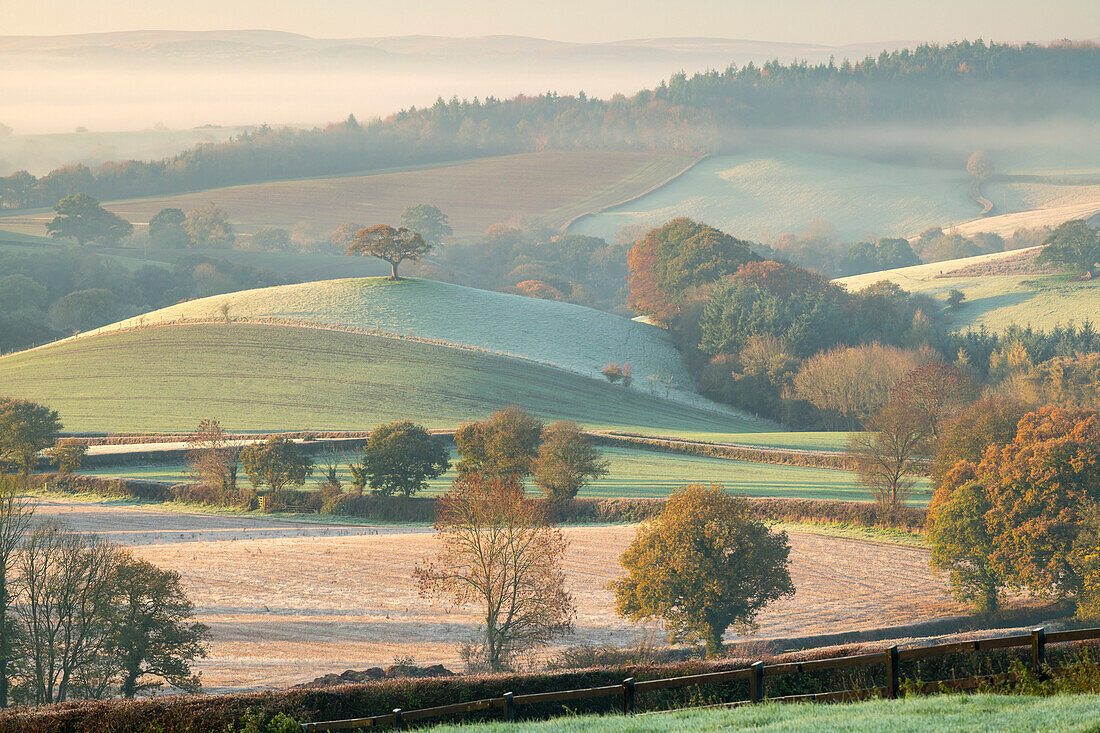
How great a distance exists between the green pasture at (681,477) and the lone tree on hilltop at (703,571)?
→ 20630 millimetres

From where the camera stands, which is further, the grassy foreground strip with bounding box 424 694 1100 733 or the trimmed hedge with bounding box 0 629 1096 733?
the trimmed hedge with bounding box 0 629 1096 733

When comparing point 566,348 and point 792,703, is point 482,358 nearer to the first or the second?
point 566,348

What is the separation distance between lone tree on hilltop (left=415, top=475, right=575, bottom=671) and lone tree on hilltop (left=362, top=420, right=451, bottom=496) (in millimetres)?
20645

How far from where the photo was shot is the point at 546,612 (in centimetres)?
3728

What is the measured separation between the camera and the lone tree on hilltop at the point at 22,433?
68500 mm

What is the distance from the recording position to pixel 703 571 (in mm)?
38344

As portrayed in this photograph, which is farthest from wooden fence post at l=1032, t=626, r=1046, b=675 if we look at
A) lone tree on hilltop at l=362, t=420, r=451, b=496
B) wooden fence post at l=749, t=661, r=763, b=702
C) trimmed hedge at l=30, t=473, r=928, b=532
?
lone tree on hilltop at l=362, t=420, r=451, b=496

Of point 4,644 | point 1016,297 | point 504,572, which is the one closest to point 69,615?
point 4,644

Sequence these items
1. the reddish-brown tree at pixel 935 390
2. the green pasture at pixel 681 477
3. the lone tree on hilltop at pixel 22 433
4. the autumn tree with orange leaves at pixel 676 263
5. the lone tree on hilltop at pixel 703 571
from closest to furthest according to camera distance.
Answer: the lone tree on hilltop at pixel 703 571, the green pasture at pixel 681 477, the lone tree on hilltop at pixel 22 433, the reddish-brown tree at pixel 935 390, the autumn tree with orange leaves at pixel 676 263

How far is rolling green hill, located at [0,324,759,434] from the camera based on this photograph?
86500 millimetres

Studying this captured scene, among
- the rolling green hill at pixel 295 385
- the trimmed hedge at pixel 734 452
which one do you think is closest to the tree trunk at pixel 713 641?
the trimmed hedge at pixel 734 452

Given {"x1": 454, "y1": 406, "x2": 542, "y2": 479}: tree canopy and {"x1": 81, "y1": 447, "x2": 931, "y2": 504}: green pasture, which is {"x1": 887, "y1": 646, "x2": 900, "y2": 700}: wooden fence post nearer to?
{"x1": 81, "y1": 447, "x2": 931, "y2": 504}: green pasture

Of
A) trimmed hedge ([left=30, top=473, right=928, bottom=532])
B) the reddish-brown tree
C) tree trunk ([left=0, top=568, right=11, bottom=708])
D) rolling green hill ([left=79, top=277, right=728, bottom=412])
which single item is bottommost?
tree trunk ([left=0, top=568, right=11, bottom=708])

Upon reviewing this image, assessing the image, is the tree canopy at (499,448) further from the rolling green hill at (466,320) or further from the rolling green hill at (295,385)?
the rolling green hill at (466,320)
